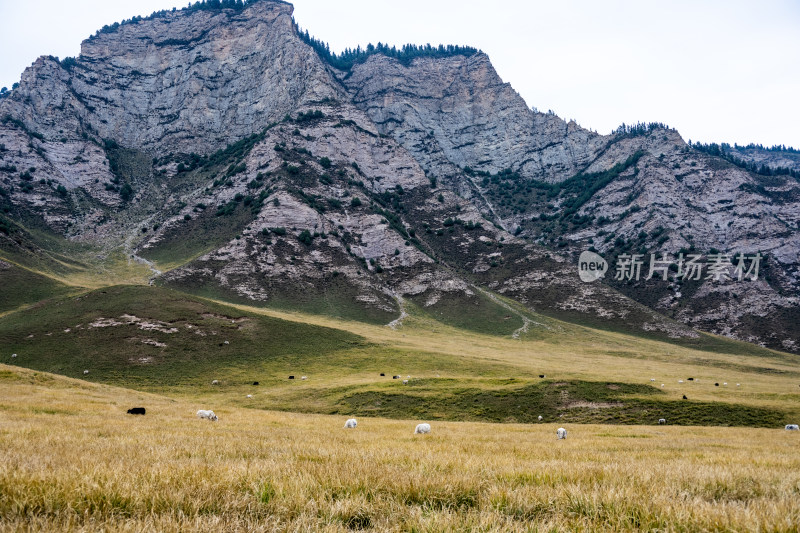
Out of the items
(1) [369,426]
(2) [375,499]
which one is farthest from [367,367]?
(2) [375,499]

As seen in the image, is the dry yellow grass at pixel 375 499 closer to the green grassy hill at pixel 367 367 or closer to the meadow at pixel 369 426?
the meadow at pixel 369 426

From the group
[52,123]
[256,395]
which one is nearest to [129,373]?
[256,395]

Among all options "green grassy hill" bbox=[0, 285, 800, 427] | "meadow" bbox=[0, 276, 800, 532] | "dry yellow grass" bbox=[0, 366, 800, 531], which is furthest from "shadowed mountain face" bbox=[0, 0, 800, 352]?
"dry yellow grass" bbox=[0, 366, 800, 531]

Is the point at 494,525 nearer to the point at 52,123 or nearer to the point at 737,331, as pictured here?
the point at 737,331

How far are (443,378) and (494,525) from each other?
48.9 metres

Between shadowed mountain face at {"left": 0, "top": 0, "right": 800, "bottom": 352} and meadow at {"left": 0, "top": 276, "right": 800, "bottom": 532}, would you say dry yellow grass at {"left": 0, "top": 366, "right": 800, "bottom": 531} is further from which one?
shadowed mountain face at {"left": 0, "top": 0, "right": 800, "bottom": 352}

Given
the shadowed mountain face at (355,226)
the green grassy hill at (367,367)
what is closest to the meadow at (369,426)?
the green grassy hill at (367,367)

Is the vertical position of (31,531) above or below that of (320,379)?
above

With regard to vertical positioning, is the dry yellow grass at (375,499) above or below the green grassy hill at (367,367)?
above

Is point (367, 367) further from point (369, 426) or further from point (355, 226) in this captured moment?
point (355, 226)

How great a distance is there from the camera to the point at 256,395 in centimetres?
4528

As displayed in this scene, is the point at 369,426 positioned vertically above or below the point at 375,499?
below

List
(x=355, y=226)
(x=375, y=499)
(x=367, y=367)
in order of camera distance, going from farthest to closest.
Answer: (x=355, y=226) < (x=367, y=367) < (x=375, y=499)

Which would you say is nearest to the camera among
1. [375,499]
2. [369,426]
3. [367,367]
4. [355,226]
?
[375,499]
